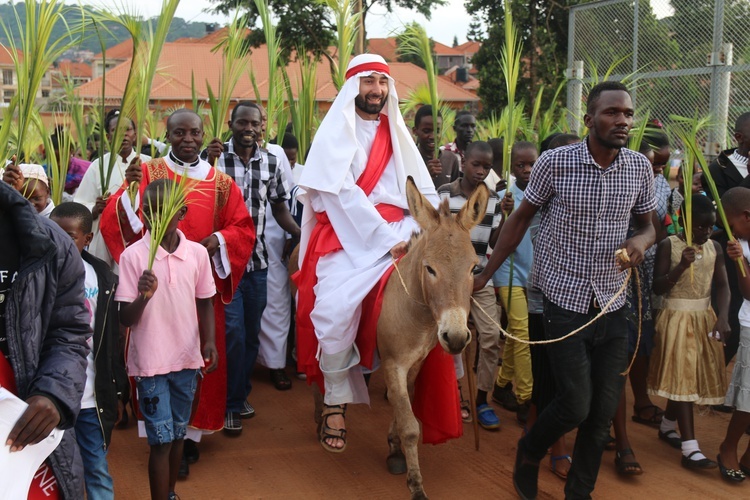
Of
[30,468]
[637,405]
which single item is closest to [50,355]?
[30,468]

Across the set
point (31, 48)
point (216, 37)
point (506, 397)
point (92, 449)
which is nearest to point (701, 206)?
point (506, 397)

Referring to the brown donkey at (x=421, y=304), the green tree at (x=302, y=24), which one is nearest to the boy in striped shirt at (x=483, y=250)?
the brown donkey at (x=421, y=304)

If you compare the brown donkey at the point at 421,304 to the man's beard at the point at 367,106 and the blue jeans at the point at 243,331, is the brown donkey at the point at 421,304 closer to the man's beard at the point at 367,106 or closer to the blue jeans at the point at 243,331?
the man's beard at the point at 367,106

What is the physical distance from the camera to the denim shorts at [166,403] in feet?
15.7

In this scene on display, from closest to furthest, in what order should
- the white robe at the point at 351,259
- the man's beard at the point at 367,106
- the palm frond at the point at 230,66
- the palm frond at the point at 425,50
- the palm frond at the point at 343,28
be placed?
the white robe at the point at 351,259
the man's beard at the point at 367,106
the palm frond at the point at 230,66
the palm frond at the point at 425,50
the palm frond at the point at 343,28

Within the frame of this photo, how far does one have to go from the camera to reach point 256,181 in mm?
7012

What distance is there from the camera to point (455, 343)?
14.5 ft

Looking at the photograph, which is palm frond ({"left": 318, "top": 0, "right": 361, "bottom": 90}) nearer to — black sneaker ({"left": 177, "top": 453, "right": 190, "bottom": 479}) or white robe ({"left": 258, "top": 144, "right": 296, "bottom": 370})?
white robe ({"left": 258, "top": 144, "right": 296, "bottom": 370})

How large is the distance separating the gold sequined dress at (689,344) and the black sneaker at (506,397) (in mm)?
1367

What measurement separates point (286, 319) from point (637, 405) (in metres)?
3.16

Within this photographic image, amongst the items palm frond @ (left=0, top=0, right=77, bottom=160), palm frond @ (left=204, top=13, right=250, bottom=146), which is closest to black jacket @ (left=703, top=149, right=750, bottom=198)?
palm frond @ (left=204, top=13, right=250, bottom=146)

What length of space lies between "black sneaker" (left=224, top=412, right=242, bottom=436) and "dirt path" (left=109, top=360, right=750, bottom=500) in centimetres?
6

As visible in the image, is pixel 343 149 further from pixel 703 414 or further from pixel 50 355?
pixel 703 414

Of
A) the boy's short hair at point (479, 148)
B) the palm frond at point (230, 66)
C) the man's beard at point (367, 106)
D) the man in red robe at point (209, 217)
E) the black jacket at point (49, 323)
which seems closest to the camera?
the black jacket at point (49, 323)
